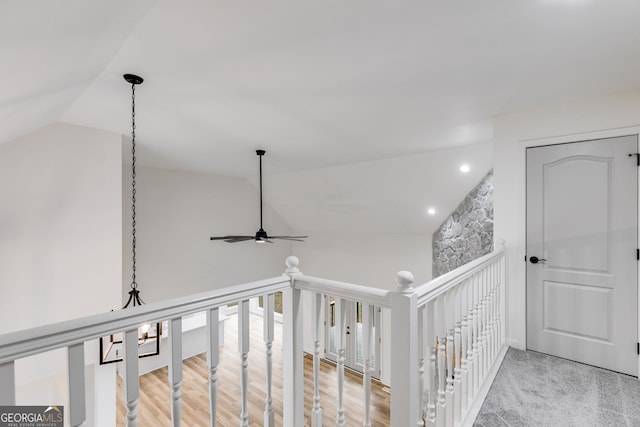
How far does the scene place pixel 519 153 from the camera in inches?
118

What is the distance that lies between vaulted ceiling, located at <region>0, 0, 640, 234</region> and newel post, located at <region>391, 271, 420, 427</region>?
4.66ft

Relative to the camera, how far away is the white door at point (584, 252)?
98.4 inches

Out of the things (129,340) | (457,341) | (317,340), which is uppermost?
(129,340)

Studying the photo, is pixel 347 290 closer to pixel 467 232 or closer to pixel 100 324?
pixel 100 324

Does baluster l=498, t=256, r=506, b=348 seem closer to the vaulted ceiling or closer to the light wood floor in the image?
the vaulted ceiling

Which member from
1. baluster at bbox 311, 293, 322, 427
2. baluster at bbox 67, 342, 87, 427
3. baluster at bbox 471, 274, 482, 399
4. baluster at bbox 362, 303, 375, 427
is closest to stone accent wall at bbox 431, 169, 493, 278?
baluster at bbox 471, 274, 482, 399

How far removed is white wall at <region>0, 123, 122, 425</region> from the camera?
293 cm

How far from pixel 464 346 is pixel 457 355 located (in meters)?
0.10

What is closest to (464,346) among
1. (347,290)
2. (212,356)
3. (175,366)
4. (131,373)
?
(347,290)

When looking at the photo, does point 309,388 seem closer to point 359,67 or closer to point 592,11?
point 359,67

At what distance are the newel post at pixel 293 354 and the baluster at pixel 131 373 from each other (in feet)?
2.36

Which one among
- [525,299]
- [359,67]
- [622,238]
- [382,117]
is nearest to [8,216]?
[359,67]

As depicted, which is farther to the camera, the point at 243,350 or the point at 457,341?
the point at 457,341

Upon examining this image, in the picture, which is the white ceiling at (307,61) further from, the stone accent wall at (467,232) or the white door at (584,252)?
the stone accent wall at (467,232)
